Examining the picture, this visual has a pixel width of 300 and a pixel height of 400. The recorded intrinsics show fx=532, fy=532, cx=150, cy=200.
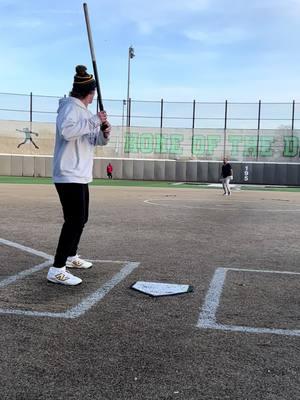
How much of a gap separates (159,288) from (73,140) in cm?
179

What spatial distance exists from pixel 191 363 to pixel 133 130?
44.3 metres

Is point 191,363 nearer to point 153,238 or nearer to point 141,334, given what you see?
point 141,334

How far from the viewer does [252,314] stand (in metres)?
4.64

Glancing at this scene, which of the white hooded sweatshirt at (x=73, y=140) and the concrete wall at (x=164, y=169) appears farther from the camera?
the concrete wall at (x=164, y=169)

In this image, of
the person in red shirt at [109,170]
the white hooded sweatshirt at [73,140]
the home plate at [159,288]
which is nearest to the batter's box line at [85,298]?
the home plate at [159,288]

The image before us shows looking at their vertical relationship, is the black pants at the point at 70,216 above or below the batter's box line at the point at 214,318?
above

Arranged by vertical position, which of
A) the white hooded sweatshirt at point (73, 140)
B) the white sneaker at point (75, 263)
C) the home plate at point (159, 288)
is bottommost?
the home plate at point (159, 288)

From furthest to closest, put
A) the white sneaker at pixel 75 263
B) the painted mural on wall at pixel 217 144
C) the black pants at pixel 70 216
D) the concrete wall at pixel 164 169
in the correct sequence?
the painted mural on wall at pixel 217 144 → the concrete wall at pixel 164 169 → the white sneaker at pixel 75 263 → the black pants at pixel 70 216

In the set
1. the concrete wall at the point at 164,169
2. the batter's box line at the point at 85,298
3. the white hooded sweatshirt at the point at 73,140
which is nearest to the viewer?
the batter's box line at the point at 85,298

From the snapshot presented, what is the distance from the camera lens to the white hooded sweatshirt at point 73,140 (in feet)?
17.9

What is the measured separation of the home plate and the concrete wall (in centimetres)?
3884

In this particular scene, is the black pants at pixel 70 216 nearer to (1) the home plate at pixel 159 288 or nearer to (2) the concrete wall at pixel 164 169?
(1) the home plate at pixel 159 288

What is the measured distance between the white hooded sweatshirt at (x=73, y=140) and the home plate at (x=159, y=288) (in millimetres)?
1259

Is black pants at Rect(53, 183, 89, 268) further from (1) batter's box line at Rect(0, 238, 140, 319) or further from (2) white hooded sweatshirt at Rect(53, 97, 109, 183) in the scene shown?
(1) batter's box line at Rect(0, 238, 140, 319)
